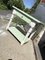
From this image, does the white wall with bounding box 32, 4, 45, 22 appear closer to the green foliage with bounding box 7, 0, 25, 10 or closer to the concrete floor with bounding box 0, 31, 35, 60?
the concrete floor with bounding box 0, 31, 35, 60

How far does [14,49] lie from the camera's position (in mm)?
5652

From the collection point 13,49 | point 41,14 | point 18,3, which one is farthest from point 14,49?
point 18,3

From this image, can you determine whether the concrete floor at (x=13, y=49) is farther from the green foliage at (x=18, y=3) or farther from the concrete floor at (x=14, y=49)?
the green foliage at (x=18, y=3)

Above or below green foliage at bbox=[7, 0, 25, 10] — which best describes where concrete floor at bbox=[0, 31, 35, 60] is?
above

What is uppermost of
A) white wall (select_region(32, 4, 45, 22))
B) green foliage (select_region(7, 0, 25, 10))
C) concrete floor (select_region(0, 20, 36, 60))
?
white wall (select_region(32, 4, 45, 22))

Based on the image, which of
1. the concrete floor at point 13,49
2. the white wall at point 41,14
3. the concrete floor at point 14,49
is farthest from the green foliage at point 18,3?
the concrete floor at point 14,49

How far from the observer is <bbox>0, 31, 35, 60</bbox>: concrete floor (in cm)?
527

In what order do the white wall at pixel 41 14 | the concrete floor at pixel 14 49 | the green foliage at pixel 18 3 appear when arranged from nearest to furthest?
the concrete floor at pixel 14 49, the white wall at pixel 41 14, the green foliage at pixel 18 3

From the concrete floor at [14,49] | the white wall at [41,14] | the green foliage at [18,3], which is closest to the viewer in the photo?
the concrete floor at [14,49]

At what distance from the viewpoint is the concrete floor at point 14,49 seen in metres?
5.27

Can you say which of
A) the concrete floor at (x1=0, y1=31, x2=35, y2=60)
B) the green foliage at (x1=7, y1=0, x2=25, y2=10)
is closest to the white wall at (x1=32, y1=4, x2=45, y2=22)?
the concrete floor at (x1=0, y1=31, x2=35, y2=60)

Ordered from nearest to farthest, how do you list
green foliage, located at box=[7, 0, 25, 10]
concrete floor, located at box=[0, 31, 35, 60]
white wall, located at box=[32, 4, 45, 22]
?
concrete floor, located at box=[0, 31, 35, 60]
white wall, located at box=[32, 4, 45, 22]
green foliage, located at box=[7, 0, 25, 10]

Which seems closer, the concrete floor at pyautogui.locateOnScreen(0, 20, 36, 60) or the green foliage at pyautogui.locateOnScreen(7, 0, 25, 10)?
the concrete floor at pyautogui.locateOnScreen(0, 20, 36, 60)

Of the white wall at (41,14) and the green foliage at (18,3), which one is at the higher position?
the white wall at (41,14)
